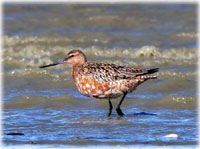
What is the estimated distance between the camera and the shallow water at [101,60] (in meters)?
8.34

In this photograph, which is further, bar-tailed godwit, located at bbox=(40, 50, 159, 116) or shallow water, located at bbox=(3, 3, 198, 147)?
bar-tailed godwit, located at bbox=(40, 50, 159, 116)

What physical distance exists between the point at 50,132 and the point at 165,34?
7.77m

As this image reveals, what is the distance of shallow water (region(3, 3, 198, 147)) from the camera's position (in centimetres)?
834

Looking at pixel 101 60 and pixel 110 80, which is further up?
pixel 101 60

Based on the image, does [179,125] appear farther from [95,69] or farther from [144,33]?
[144,33]

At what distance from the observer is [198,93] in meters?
10.5

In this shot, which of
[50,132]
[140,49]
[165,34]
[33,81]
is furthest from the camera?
[165,34]

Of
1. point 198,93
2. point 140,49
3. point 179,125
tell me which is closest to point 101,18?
point 140,49

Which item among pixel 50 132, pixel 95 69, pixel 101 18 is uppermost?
pixel 101 18

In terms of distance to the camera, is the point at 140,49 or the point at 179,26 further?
the point at 179,26

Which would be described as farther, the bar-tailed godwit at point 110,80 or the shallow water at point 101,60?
the bar-tailed godwit at point 110,80

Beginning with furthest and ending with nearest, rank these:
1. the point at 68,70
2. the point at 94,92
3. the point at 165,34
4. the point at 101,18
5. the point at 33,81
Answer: the point at 101,18 → the point at 165,34 → the point at 68,70 → the point at 33,81 → the point at 94,92

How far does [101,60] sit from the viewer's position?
43.8 ft

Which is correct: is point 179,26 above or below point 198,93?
above
